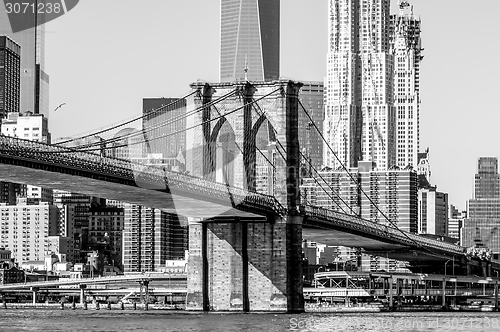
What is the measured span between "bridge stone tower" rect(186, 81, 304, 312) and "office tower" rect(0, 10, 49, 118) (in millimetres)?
92722

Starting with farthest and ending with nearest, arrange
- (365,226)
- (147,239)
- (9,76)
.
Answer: (9,76) < (147,239) < (365,226)

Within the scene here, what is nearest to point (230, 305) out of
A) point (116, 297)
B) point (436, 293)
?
point (436, 293)

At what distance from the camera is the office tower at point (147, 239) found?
15100cm

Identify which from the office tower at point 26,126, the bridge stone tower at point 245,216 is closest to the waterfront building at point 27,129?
the office tower at point 26,126

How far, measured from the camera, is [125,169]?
201 ft

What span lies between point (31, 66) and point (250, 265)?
378 ft

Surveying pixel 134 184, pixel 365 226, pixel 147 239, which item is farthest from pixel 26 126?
pixel 134 184

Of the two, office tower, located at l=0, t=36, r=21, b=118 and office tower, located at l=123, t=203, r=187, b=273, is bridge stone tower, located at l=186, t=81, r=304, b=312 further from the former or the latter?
office tower, located at l=0, t=36, r=21, b=118

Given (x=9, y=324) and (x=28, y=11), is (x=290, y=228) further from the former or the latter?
(x=28, y=11)

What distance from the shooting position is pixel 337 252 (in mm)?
172625

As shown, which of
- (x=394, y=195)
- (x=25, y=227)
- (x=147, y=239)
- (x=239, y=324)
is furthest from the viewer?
(x=394, y=195)

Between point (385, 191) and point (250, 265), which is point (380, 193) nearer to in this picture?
point (385, 191)

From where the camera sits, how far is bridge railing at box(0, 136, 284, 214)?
189 ft

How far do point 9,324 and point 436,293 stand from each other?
53.9 metres
